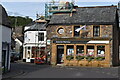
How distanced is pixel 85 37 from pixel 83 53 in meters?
2.22

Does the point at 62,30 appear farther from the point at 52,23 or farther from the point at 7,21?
the point at 7,21

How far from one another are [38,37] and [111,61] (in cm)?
1622

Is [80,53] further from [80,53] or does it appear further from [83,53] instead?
[83,53]

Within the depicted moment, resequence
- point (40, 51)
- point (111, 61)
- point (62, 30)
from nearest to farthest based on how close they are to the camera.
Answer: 1. point (111, 61)
2. point (62, 30)
3. point (40, 51)

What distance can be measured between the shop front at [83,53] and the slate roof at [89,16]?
3099 millimetres

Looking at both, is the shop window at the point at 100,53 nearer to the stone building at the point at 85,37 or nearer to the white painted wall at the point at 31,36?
the stone building at the point at 85,37

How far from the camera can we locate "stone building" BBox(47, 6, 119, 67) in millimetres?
34406

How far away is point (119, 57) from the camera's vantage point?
136ft

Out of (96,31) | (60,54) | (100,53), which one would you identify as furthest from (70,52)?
(96,31)

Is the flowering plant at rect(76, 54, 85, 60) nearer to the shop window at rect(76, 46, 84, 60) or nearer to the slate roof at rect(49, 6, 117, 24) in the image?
the shop window at rect(76, 46, 84, 60)

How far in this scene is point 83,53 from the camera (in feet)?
116

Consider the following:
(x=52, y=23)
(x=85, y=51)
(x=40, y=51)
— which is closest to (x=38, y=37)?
(x=40, y=51)

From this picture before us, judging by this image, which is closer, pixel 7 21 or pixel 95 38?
pixel 7 21

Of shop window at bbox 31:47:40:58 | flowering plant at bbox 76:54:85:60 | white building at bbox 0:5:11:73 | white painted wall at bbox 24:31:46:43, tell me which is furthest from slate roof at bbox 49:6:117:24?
white building at bbox 0:5:11:73
